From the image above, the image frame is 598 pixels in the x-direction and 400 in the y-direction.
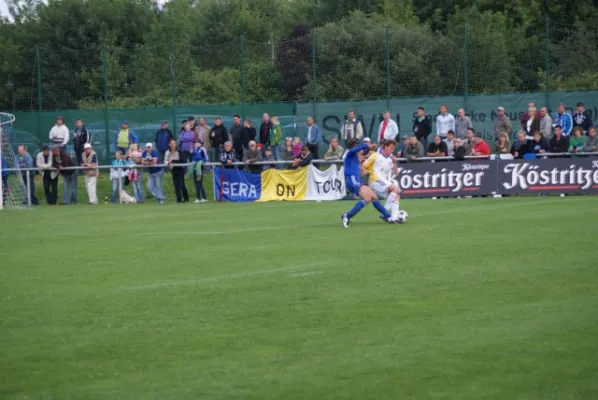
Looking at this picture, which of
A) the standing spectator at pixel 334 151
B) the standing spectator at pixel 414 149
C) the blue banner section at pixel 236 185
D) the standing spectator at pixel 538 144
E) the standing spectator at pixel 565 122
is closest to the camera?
the standing spectator at pixel 538 144

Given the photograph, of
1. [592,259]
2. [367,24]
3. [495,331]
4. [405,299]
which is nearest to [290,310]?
[405,299]

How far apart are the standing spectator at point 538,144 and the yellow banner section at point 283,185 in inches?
251

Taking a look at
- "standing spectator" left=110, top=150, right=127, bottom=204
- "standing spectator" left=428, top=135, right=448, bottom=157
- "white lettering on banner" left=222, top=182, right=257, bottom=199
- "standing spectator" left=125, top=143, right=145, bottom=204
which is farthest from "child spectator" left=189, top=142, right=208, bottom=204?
"standing spectator" left=428, top=135, right=448, bottom=157

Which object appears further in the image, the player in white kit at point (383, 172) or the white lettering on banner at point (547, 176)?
the white lettering on banner at point (547, 176)

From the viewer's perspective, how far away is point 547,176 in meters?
27.5

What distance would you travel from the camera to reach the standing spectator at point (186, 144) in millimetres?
32312

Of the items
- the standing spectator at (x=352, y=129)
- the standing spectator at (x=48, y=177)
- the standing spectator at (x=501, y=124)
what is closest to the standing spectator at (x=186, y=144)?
the standing spectator at (x=48, y=177)

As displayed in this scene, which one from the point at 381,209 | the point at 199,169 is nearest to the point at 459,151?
the point at 199,169

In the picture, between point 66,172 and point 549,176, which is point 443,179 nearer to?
point 549,176

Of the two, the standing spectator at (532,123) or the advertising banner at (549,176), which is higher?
the standing spectator at (532,123)

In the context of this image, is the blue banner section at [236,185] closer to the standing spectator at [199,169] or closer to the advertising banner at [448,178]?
the standing spectator at [199,169]

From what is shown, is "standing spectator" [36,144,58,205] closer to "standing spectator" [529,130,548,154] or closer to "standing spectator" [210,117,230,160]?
"standing spectator" [210,117,230,160]

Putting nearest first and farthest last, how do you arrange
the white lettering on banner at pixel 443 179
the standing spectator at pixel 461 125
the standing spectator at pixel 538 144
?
1. the white lettering on banner at pixel 443 179
2. the standing spectator at pixel 538 144
3. the standing spectator at pixel 461 125

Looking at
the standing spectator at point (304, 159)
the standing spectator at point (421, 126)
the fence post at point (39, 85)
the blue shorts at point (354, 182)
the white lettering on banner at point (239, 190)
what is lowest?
the white lettering on banner at point (239, 190)
